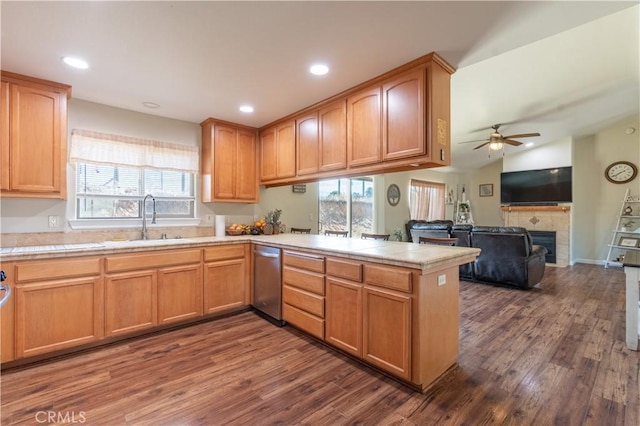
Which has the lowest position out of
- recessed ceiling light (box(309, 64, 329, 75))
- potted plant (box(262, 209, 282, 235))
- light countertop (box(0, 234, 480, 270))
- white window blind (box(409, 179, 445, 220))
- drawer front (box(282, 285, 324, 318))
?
drawer front (box(282, 285, 324, 318))

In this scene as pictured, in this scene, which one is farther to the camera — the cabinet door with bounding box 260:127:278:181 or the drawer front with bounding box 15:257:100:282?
the cabinet door with bounding box 260:127:278:181

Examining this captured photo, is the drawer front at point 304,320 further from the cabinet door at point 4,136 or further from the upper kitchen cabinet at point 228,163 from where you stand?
the cabinet door at point 4,136

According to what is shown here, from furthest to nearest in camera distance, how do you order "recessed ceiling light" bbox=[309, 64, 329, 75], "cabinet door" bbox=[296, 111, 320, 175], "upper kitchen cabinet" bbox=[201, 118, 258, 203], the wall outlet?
"upper kitchen cabinet" bbox=[201, 118, 258, 203], "cabinet door" bbox=[296, 111, 320, 175], the wall outlet, "recessed ceiling light" bbox=[309, 64, 329, 75]

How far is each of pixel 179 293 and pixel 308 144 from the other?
2.13 m

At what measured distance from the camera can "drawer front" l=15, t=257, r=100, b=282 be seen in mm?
2271

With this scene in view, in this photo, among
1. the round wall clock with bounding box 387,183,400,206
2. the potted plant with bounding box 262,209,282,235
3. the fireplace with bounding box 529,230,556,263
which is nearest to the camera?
the potted plant with bounding box 262,209,282,235

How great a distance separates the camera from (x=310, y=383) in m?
2.10

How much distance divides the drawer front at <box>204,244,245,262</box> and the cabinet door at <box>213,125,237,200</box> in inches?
28.7

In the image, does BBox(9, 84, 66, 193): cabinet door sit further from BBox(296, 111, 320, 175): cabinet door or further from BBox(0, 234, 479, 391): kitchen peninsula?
BBox(296, 111, 320, 175): cabinet door

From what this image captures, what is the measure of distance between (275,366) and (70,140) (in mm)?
3004

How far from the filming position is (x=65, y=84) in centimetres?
268

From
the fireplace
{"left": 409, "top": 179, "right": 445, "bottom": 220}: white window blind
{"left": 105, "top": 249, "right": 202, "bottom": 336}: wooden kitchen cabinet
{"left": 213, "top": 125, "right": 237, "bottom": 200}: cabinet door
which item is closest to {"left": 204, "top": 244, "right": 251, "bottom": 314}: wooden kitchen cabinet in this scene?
{"left": 105, "top": 249, "right": 202, "bottom": 336}: wooden kitchen cabinet

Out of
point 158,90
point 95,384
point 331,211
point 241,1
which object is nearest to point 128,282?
point 95,384

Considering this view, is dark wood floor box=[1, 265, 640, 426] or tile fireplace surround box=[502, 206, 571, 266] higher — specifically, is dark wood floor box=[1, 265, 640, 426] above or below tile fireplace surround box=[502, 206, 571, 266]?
below
